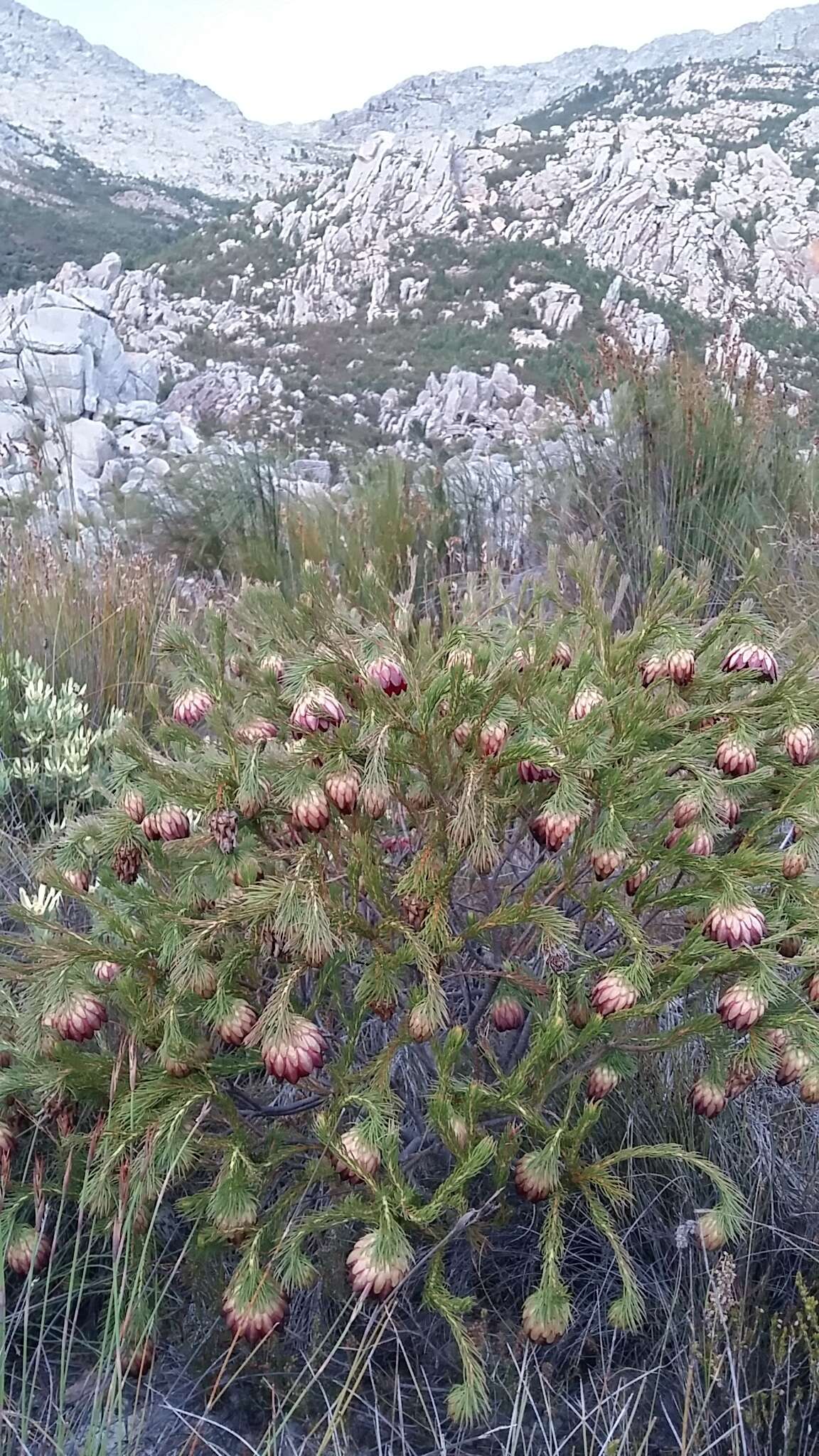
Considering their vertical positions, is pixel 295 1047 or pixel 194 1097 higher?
pixel 295 1047

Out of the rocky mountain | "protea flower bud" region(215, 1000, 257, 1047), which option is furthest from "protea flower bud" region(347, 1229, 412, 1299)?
the rocky mountain

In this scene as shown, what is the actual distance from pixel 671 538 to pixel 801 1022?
3.09m

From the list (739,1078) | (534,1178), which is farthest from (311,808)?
(739,1078)

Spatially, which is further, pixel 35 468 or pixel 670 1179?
pixel 35 468

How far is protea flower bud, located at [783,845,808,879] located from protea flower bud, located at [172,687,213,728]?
0.78 metres

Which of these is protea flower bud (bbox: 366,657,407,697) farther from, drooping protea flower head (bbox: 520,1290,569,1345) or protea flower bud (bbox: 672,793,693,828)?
drooping protea flower head (bbox: 520,1290,569,1345)

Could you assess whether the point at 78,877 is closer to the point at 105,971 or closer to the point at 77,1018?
the point at 105,971

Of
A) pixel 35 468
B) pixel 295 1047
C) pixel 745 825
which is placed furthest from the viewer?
pixel 35 468

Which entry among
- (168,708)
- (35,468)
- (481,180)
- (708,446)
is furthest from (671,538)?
(481,180)

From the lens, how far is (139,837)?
4.53ft

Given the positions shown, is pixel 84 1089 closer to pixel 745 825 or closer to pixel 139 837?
pixel 139 837

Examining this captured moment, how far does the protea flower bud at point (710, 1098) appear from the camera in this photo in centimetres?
124

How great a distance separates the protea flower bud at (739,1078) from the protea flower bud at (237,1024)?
59 centimetres

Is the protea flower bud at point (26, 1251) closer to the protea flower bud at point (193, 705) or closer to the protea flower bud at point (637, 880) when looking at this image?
the protea flower bud at point (193, 705)
